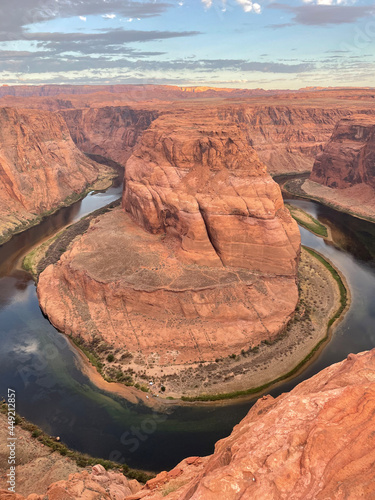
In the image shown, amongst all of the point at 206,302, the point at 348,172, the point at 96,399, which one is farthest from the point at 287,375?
the point at 348,172

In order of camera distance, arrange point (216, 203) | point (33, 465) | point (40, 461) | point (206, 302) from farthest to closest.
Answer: point (216, 203) < point (206, 302) < point (40, 461) < point (33, 465)

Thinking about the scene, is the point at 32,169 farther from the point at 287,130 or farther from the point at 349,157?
the point at 287,130

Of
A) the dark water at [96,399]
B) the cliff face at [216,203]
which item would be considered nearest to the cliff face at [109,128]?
the cliff face at [216,203]

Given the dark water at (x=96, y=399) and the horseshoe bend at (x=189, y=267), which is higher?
the horseshoe bend at (x=189, y=267)

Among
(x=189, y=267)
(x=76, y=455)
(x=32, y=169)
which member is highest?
(x=32, y=169)

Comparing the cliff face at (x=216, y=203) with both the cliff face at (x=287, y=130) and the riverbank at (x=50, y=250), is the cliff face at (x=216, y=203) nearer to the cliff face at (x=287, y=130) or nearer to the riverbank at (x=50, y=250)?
the riverbank at (x=50, y=250)

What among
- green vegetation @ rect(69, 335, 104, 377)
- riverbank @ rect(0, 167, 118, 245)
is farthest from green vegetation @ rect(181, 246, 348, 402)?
riverbank @ rect(0, 167, 118, 245)
